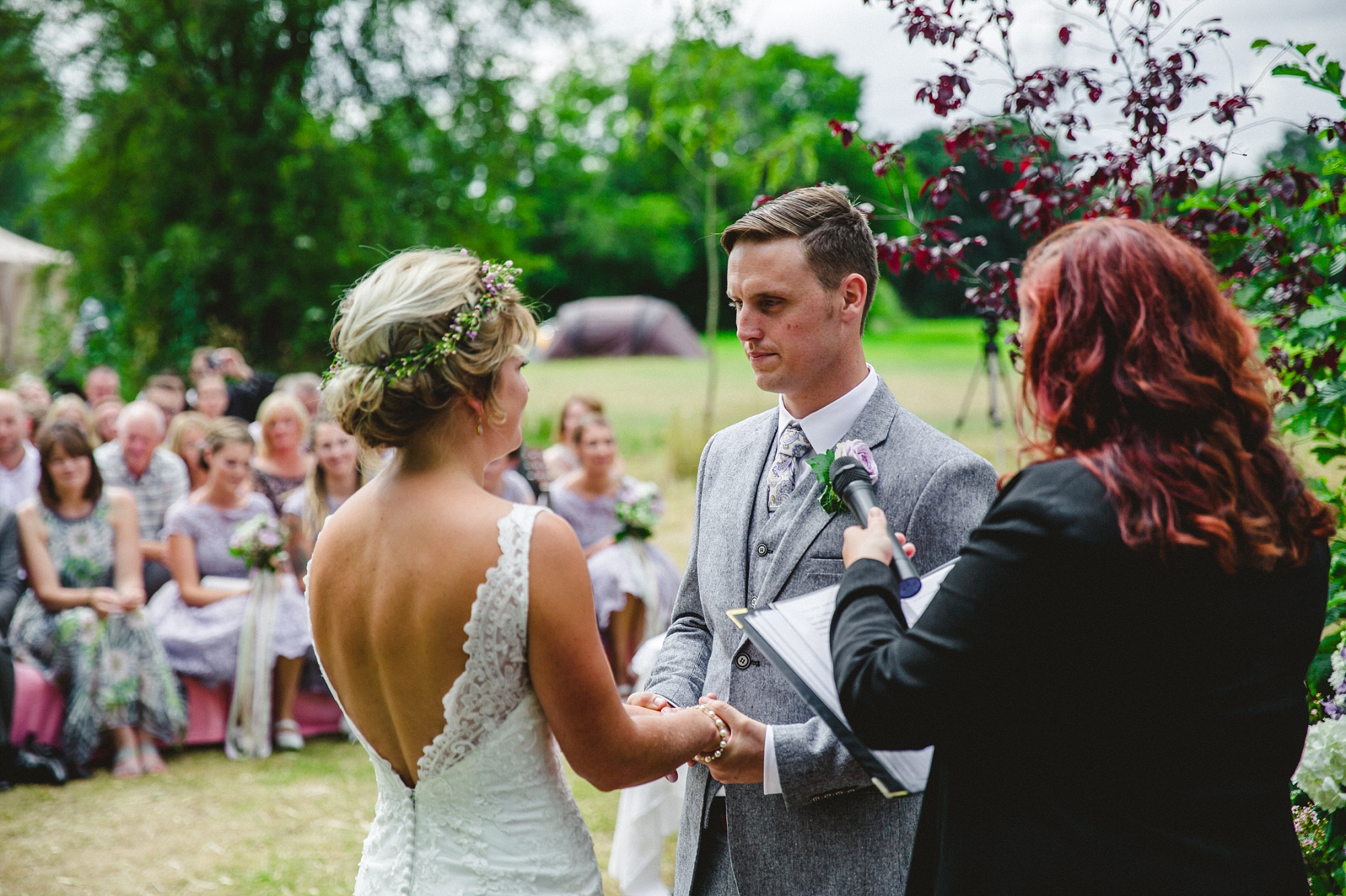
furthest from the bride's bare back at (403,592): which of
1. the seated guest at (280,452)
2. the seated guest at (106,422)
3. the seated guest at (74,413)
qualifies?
the seated guest at (106,422)

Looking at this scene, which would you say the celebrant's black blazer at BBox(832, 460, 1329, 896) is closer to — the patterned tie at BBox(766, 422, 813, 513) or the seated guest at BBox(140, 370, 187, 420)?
the patterned tie at BBox(766, 422, 813, 513)

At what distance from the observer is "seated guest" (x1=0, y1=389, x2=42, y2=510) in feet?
23.9

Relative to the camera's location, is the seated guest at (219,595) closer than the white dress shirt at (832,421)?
No

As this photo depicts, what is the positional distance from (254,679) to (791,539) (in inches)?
212

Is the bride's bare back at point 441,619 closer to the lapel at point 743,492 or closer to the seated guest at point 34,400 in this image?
the lapel at point 743,492

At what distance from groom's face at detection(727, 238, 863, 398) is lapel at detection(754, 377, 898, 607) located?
0.14 metres

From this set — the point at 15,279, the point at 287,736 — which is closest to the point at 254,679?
the point at 287,736

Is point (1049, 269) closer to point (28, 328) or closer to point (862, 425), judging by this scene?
point (862, 425)

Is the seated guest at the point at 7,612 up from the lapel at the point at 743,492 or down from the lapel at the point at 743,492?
down

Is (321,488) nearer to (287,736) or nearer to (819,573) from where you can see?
(287,736)

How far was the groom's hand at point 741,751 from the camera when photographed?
2064 mm

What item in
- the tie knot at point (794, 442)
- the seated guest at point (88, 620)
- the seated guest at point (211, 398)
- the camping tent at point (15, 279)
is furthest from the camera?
the camping tent at point (15, 279)

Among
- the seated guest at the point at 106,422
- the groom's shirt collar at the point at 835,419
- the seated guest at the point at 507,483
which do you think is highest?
the groom's shirt collar at the point at 835,419

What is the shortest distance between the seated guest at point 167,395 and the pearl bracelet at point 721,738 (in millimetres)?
8811
